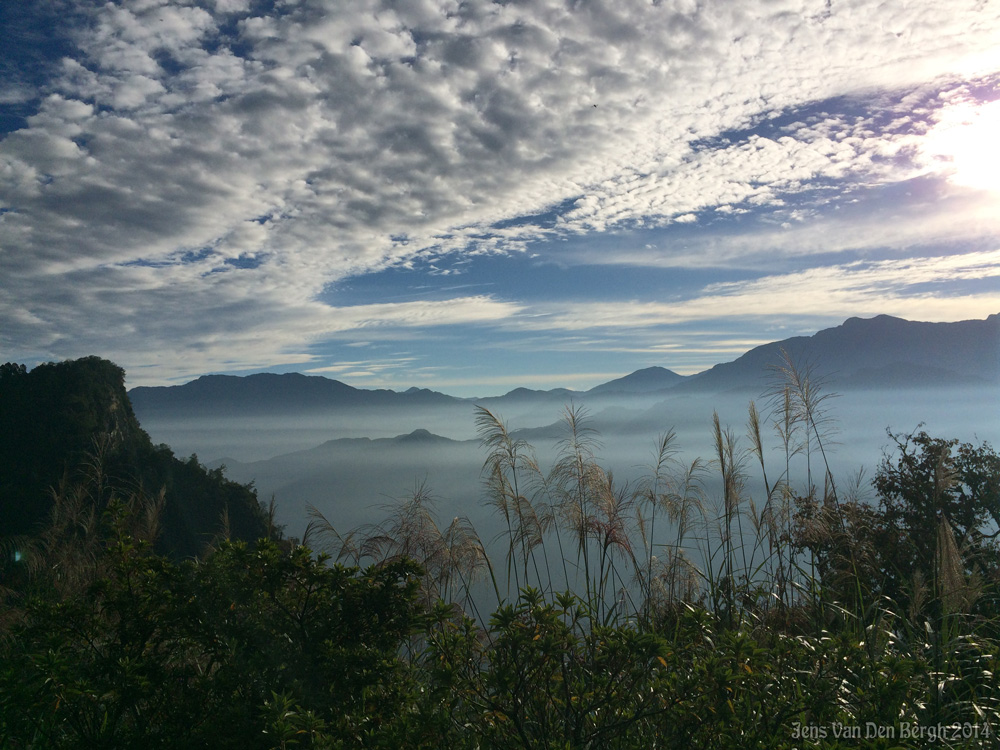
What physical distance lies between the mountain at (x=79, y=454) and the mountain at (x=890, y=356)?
67.0 metres

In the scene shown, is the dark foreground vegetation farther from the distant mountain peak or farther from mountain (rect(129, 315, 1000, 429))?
the distant mountain peak

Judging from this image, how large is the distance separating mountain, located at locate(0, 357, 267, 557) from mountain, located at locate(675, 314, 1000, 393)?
67.0 m

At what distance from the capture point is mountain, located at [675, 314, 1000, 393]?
93.6 metres

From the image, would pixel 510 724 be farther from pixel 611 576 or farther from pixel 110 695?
pixel 611 576

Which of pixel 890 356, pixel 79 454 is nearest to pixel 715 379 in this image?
pixel 890 356

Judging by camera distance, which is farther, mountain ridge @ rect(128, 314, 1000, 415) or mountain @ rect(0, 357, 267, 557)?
mountain ridge @ rect(128, 314, 1000, 415)

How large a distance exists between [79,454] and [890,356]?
147272mm

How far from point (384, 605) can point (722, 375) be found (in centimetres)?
16388

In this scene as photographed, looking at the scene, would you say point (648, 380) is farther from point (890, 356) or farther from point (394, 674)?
point (394, 674)

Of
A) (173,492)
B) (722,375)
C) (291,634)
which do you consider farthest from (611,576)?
(722,375)

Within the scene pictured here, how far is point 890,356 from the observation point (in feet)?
415

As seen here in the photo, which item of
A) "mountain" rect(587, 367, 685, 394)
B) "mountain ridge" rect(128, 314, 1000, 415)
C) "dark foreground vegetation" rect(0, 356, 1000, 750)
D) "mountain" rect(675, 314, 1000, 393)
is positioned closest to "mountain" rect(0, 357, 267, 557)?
"dark foreground vegetation" rect(0, 356, 1000, 750)

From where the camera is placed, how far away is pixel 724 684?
1543 mm

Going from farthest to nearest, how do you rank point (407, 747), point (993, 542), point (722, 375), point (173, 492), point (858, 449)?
point (722, 375) → point (858, 449) → point (173, 492) → point (993, 542) → point (407, 747)
